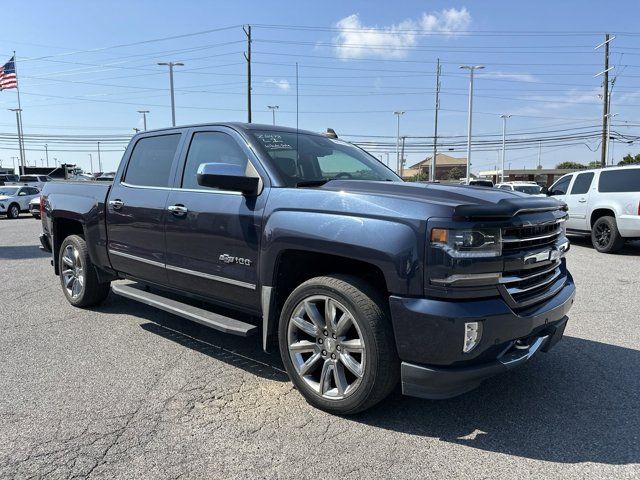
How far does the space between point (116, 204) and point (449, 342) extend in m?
3.60

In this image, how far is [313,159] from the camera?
4.12 m

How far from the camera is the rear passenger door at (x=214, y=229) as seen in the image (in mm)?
3670

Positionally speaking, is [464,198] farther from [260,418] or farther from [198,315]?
[198,315]

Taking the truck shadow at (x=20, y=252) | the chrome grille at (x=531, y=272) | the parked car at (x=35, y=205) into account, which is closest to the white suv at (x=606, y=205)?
the chrome grille at (x=531, y=272)

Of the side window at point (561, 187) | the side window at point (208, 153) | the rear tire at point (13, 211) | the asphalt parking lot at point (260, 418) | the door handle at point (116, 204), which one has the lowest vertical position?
the rear tire at point (13, 211)

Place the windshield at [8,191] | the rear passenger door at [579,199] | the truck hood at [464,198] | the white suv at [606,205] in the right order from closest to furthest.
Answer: the truck hood at [464,198] < the white suv at [606,205] < the rear passenger door at [579,199] < the windshield at [8,191]

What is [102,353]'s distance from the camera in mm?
4434

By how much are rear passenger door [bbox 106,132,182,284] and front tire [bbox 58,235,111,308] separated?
649mm

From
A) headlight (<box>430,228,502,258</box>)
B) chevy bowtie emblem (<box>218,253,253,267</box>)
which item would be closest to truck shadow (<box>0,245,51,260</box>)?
chevy bowtie emblem (<box>218,253,253,267</box>)

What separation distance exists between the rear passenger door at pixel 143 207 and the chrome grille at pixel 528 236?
2824 millimetres

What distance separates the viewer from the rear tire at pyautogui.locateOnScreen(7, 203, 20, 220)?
2444cm

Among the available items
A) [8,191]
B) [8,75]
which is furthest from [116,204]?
[8,75]

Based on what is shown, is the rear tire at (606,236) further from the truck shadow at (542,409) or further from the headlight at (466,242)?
the headlight at (466,242)

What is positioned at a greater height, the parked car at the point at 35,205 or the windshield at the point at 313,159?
the windshield at the point at 313,159
